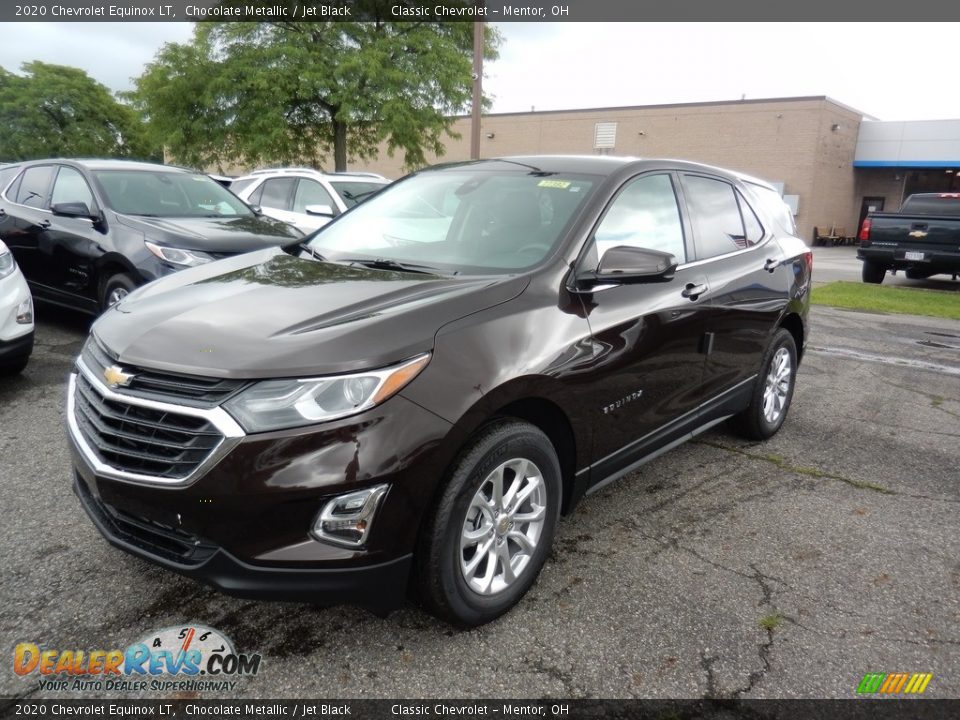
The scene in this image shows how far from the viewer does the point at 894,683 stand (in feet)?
8.05

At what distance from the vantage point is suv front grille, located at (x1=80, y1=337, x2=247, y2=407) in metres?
2.19

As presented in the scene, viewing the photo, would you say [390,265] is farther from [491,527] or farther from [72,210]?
[72,210]

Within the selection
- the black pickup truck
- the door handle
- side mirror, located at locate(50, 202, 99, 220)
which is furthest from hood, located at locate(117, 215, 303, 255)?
the black pickup truck

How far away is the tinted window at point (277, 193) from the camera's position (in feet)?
34.6

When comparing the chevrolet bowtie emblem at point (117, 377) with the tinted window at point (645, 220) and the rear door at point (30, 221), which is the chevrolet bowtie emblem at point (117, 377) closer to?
the tinted window at point (645, 220)

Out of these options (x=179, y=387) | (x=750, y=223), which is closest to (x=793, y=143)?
(x=750, y=223)

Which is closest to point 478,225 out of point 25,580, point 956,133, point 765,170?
point 25,580

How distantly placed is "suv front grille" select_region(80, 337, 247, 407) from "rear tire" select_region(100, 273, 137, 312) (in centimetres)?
409

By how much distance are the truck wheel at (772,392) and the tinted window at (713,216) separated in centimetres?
79

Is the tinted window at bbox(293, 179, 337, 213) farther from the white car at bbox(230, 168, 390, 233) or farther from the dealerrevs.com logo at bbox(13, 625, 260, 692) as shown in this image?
the dealerrevs.com logo at bbox(13, 625, 260, 692)

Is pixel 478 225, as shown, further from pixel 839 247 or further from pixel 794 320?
pixel 839 247

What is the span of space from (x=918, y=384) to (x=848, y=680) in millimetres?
4962

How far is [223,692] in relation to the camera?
2289mm

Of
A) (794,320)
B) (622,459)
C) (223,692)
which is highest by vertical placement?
(794,320)
